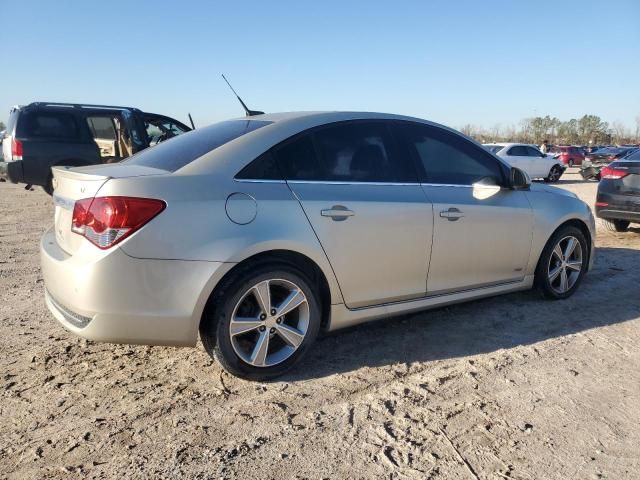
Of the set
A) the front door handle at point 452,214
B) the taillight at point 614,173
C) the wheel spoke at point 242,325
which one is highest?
the front door handle at point 452,214

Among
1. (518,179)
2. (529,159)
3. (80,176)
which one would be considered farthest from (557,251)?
(529,159)

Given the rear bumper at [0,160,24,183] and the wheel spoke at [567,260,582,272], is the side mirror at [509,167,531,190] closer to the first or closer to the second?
the wheel spoke at [567,260,582,272]

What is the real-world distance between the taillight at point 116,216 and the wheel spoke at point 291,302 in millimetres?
907

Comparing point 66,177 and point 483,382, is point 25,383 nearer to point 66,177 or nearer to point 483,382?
point 66,177

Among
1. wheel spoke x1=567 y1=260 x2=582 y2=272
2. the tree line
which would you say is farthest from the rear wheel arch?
the tree line

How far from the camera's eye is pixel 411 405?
2.95 meters

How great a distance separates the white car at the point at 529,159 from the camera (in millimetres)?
19984

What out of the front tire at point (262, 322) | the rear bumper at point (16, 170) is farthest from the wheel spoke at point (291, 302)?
the rear bumper at point (16, 170)

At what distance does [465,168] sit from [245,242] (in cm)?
207

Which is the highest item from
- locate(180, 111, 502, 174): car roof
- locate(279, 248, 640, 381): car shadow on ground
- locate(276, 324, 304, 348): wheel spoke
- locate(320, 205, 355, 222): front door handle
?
locate(180, 111, 502, 174): car roof

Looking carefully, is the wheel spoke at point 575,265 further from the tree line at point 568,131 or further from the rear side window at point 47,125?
the tree line at point 568,131

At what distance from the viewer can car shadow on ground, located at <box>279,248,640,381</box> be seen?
11.7 ft

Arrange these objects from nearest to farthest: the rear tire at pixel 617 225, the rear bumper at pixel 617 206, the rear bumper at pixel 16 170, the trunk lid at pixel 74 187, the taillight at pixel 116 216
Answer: the taillight at pixel 116 216, the trunk lid at pixel 74 187, the rear bumper at pixel 617 206, the rear tire at pixel 617 225, the rear bumper at pixel 16 170

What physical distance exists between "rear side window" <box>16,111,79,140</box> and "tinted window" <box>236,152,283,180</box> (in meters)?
8.46
